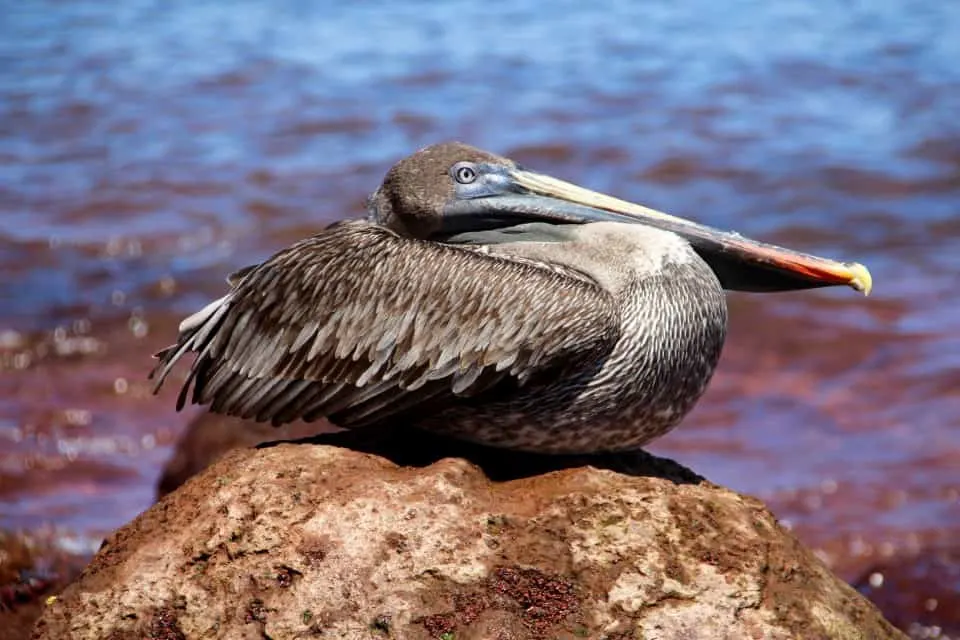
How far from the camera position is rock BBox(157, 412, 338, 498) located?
762 centimetres

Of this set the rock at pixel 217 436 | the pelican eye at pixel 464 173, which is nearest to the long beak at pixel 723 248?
the pelican eye at pixel 464 173

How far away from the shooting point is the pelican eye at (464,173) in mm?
5344

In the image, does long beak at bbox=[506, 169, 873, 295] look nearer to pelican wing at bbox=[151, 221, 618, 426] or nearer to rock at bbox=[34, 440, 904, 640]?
pelican wing at bbox=[151, 221, 618, 426]

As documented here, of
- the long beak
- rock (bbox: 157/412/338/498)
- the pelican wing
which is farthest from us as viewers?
rock (bbox: 157/412/338/498)

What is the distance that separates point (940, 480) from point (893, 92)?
9.53 meters

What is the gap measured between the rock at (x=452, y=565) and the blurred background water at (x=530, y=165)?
3422 mm

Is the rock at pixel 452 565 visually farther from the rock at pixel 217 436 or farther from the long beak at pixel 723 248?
the rock at pixel 217 436

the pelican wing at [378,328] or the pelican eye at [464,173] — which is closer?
the pelican wing at [378,328]

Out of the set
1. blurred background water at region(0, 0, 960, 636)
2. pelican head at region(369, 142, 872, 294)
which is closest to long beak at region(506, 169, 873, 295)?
pelican head at region(369, 142, 872, 294)

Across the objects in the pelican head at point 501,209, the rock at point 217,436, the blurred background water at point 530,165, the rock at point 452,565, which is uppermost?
the pelican head at point 501,209

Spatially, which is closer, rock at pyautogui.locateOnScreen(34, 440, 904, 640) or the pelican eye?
rock at pyautogui.locateOnScreen(34, 440, 904, 640)

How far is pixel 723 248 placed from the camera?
5.27 metres

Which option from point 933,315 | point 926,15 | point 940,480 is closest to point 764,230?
point 933,315

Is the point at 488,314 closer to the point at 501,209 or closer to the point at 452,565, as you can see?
the point at 501,209
